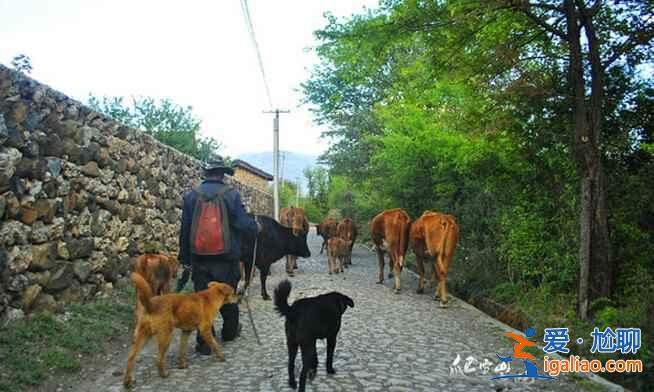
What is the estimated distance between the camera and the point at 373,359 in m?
5.73

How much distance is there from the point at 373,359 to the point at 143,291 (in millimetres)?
2563

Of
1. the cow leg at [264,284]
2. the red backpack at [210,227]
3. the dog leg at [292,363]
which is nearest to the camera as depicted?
the dog leg at [292,363]

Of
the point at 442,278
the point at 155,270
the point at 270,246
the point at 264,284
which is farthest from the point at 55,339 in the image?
the point at 442,278

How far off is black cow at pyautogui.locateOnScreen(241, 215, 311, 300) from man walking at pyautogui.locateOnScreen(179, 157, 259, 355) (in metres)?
3.27

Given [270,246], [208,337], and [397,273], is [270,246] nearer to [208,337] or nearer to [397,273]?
[397,273]

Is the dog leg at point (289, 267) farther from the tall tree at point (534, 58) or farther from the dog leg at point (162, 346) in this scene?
the dog leg at point (162, 346)

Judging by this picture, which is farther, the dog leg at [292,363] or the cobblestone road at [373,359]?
the cobblestone road at [373,359]

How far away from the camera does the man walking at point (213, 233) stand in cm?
603

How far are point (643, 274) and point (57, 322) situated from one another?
7.03m

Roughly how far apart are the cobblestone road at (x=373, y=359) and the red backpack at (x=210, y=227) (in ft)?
3.86

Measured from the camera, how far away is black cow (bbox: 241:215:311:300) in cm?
980

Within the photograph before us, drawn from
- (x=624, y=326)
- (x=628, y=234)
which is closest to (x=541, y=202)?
(x=628, y=234)

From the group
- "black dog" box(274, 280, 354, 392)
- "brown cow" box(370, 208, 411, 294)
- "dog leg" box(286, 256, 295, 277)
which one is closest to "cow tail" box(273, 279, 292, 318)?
"black dog" box(274, 280, 354, 392)

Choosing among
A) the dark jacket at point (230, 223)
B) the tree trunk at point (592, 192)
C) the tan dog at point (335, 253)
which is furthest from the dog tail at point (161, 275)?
the tan dog at point (335, 253)
